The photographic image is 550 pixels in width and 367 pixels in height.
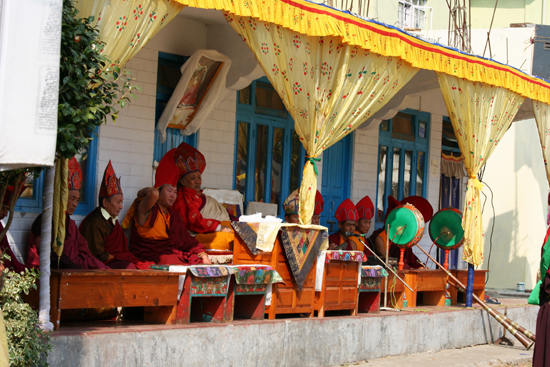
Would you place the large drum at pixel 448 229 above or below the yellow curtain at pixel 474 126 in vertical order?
below

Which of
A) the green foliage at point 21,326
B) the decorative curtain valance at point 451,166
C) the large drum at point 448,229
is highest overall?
the decorative curtain valance at point 451,166

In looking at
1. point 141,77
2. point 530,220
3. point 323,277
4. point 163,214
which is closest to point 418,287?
point 323,277

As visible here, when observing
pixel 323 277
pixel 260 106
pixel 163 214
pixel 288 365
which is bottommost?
pixel 288 365

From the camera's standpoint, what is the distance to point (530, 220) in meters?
16.2

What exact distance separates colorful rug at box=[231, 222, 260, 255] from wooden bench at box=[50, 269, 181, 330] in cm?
97

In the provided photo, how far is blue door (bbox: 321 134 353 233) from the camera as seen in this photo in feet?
37.6

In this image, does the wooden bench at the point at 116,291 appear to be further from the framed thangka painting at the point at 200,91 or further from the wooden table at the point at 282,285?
the framed thangka painting at the point at 200,91

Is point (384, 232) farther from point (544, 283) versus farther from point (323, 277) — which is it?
point (544, 283)

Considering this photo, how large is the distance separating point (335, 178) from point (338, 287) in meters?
3.52

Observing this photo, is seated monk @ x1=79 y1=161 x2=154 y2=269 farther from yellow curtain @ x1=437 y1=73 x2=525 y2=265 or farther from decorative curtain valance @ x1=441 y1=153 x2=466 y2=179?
decorative curtain valance @ x1=441 y1=153 x2=466 y2=179

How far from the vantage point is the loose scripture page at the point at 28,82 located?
4.65m

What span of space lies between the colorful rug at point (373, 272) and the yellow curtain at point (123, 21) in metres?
4.02

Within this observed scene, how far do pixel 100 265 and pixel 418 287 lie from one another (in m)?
4.81

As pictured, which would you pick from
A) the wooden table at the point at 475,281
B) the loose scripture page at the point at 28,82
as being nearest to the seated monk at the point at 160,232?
the loose scripture page at the point at 28,82
